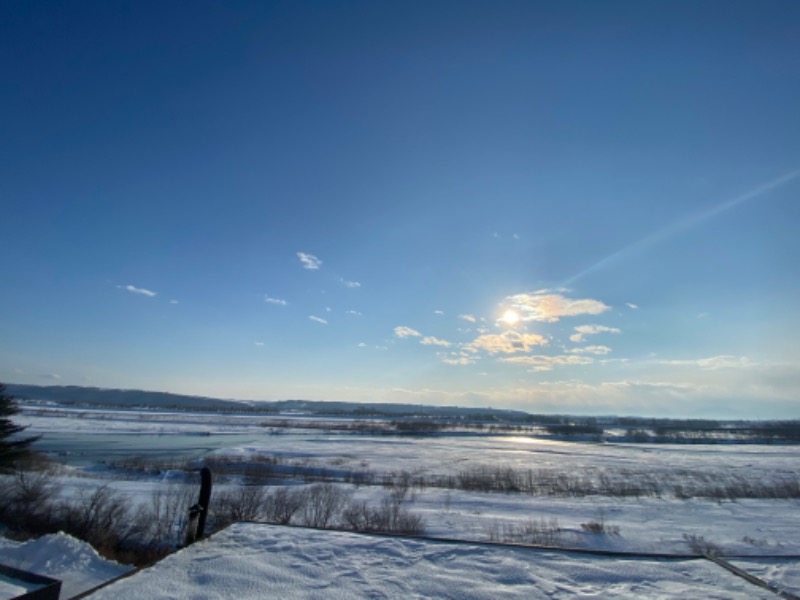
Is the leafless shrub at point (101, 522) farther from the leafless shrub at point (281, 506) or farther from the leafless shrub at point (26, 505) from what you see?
the leafless shrub at point (281, 506)

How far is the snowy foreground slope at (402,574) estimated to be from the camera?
17.0 feet

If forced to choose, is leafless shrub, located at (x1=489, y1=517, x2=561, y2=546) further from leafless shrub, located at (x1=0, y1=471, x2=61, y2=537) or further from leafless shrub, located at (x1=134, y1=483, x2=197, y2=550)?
leafless shrub, located at (x1=0, y1=471, x2=61, y2=537)

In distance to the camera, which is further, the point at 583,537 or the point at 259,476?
the point at 259,476

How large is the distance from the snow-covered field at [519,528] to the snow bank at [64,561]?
6.00 meters

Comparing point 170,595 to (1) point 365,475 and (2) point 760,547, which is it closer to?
(2) point 760,547

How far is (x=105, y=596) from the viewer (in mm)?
4801

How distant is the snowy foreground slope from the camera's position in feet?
17.0

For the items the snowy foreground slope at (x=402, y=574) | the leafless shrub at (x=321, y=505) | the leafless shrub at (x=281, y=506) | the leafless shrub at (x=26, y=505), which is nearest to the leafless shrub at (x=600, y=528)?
the leafless shrub at (x=321, y=505)

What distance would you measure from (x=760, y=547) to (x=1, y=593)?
2060 centimetres

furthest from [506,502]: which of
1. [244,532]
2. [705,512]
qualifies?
[244,532]

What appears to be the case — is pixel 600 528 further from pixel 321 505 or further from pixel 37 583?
pixel 37 583

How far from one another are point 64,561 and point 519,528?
1444 centimetres

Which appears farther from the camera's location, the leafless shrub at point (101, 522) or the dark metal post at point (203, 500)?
the leafless shrub at point (101, 522)

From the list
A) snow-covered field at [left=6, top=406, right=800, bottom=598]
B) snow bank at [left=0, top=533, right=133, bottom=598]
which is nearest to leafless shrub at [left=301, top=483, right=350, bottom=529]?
snow-covered field at [left=6, top=406, right=800, bottom=598]
